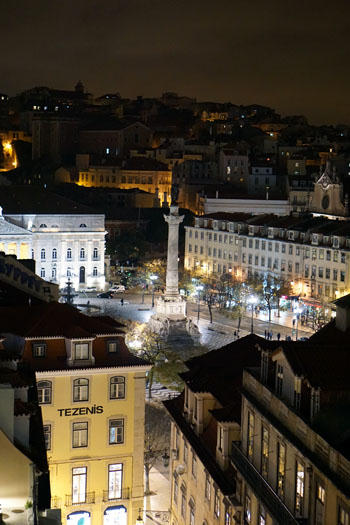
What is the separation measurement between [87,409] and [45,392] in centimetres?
140

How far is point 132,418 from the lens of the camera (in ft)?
99.3

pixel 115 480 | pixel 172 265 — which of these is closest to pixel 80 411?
pixel 115 480

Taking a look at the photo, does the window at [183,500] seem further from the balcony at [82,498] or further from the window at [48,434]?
the window at [48,434]

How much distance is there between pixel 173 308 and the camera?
7131cm

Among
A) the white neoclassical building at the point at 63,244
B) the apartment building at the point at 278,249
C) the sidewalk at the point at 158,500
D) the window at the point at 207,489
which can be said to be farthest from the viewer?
the white neoclassical building at the point at 63,244

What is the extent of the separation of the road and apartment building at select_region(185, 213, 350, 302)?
6712 mm

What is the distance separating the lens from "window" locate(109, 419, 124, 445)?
1180 inches

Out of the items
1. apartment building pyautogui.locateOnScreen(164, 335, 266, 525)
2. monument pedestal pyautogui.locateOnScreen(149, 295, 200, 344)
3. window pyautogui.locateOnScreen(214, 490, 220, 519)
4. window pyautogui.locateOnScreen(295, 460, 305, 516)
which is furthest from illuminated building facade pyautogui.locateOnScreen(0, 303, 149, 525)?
A: monument pedestal pyautogui.locateOnScreen(149, 295, 200, 344)

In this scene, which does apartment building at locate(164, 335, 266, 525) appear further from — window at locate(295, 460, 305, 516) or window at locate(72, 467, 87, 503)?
window at locate(295, 460, 305, 516)

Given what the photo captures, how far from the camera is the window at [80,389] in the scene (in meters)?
29.4

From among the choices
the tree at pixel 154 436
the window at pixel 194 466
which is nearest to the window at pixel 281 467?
the window at pixel 194 466

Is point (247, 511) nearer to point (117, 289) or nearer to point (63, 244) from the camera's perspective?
point (117, 289)

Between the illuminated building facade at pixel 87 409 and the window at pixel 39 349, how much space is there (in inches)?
1.1

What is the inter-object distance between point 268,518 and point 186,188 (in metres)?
113
